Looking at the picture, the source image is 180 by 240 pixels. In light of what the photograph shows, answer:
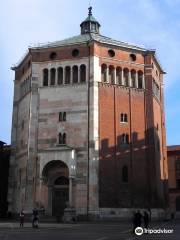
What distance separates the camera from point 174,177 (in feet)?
226

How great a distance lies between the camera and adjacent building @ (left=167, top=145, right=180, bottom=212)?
67.2 metres

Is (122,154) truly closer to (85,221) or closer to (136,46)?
(85,221)

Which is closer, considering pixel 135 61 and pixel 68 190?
pixel 68 190

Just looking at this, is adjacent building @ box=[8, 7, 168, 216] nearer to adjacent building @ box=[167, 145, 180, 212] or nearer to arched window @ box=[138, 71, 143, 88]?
arched window @ box=[138, 71, 143, 88]

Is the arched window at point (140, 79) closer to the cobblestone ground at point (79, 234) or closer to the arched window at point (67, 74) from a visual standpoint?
→ the arched window at point (67, 74)

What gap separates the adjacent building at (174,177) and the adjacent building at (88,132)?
23939mm

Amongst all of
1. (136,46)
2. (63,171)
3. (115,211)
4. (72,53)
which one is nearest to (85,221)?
(115,211)

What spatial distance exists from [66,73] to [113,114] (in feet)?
21.8

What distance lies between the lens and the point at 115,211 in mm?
37375

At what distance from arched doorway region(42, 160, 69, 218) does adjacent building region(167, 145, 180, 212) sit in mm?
32281

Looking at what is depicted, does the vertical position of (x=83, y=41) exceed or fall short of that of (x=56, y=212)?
it exceeds it

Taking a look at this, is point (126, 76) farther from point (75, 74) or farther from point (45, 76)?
point (45, 76)

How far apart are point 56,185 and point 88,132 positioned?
6240mm

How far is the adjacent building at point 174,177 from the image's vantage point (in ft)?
221
